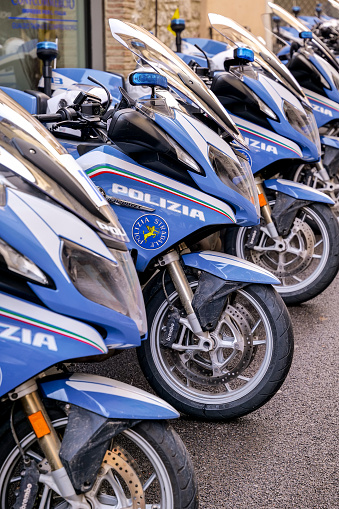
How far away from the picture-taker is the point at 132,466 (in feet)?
6.24

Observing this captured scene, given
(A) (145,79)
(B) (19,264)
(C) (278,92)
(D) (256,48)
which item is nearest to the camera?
(B) (19,264)

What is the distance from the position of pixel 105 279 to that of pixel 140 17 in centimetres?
715

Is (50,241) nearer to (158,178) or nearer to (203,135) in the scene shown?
(158,178)

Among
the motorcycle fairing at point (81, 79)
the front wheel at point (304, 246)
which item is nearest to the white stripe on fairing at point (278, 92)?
the front wheel at point (304, 246)

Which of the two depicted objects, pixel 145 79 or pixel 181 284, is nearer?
pixel 145 79

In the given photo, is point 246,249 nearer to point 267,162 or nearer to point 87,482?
point 267,162

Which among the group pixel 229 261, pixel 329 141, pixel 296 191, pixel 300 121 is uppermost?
pixel 300 121

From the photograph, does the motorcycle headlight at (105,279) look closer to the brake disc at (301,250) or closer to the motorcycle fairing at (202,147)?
the motorcycle fairing at (202,147)

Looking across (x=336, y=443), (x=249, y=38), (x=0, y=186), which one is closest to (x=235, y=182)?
(x=336, y=443)

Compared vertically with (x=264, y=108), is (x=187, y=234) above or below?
below

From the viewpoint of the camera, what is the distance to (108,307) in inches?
70.2

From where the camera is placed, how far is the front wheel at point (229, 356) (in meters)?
2.84

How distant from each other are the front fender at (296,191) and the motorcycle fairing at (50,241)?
8.16 feet

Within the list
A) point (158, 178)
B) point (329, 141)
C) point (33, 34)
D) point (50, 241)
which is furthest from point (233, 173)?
point (33, 34)
